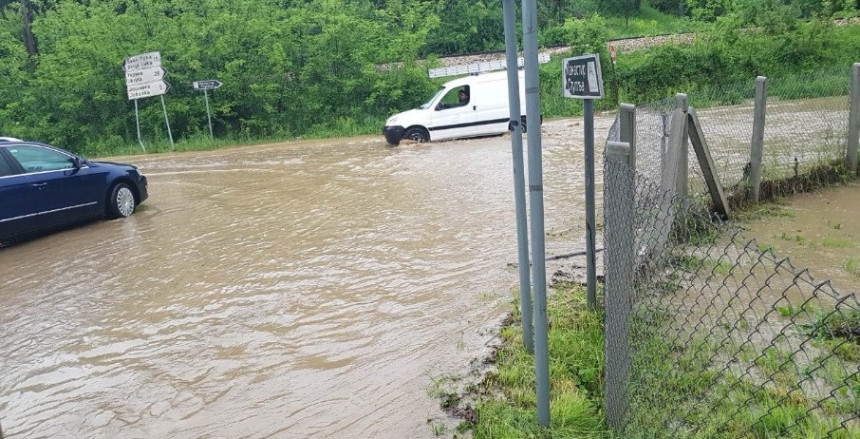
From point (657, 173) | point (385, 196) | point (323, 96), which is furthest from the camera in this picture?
point (323, 96)

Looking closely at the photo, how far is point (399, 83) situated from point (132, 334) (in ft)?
66.6

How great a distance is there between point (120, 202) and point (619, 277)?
374 inches

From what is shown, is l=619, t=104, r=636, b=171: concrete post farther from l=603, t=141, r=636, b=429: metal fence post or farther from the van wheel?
the van wheel

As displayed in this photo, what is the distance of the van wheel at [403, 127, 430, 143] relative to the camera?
17562mm

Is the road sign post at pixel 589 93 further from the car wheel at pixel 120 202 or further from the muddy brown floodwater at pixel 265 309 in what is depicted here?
the car wheel at pixel 120 202

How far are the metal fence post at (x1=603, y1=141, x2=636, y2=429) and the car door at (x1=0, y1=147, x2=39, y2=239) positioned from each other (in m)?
8.42

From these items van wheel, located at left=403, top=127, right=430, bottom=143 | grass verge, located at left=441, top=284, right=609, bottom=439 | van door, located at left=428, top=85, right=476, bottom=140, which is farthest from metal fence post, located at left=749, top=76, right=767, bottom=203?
van wheel, located at left=403, top=127, right=430, bottom=143

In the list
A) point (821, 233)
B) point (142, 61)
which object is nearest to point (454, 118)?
point (142, 61)

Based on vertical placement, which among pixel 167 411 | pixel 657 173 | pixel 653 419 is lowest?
pixel 167 411

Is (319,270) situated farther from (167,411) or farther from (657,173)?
(657,173)

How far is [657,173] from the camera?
6535 mm

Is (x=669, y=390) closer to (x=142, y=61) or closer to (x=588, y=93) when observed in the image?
(x=588, y=93)

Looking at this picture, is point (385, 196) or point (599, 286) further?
point (385, 196)

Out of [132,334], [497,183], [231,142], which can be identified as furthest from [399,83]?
[132,334]
